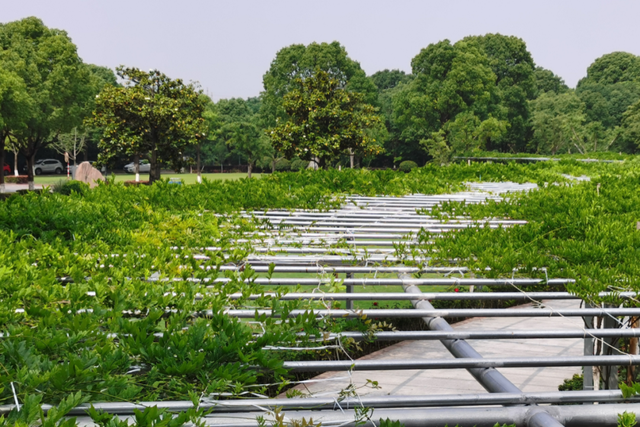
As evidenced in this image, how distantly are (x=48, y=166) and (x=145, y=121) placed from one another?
3420cm

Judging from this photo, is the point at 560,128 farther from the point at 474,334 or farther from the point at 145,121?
the point at 474,334

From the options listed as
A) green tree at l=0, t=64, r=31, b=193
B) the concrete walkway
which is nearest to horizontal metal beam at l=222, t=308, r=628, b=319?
the concrete walkway

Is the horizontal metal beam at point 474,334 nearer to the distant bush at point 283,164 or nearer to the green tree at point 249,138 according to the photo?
the green tree at point 249,138

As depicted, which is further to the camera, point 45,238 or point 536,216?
point 536,216

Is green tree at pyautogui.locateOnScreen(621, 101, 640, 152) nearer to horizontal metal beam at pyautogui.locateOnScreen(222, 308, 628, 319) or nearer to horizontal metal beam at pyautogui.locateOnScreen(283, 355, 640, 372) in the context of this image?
horizontal metal beam at pyautogui.locateOnScreen(222, 308, 628, 319)

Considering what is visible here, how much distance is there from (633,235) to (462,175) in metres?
10.5

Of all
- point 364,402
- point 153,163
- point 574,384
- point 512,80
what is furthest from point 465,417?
point 512,80

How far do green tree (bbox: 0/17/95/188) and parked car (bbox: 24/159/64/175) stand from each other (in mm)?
21944

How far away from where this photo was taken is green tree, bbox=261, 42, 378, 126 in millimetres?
45688

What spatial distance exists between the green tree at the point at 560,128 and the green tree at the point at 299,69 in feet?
57.5

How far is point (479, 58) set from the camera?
48.9 meters

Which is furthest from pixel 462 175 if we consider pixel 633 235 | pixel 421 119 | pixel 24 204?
pixel 421 119

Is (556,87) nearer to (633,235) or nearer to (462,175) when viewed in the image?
(462,175)

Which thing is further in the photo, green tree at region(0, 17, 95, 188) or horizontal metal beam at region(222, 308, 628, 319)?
green tree at region(0, 17, 95, 188)
